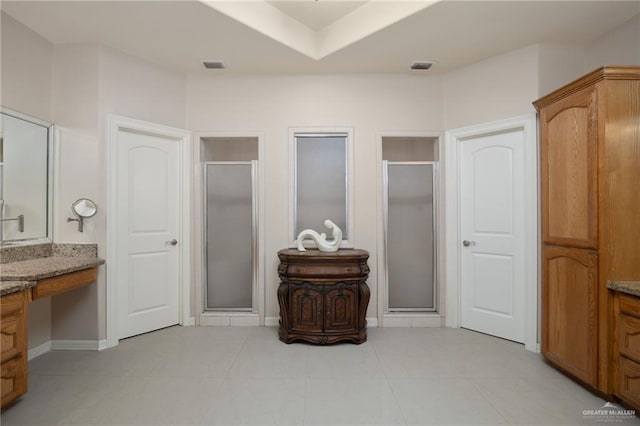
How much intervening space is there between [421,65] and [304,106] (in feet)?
4.36

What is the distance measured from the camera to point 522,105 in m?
2.98

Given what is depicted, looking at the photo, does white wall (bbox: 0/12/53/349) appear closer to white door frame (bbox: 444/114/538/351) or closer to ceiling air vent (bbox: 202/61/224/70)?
ceiling air vent (bbox: 202/61/224/70)

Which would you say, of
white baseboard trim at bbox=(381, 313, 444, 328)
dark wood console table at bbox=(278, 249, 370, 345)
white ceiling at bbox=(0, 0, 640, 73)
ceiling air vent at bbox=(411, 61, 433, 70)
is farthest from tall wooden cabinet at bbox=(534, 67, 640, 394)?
dark wood console table at bbox=(278, 249, 370, 345)

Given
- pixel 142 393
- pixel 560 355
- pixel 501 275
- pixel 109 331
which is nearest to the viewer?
pixel 142 393

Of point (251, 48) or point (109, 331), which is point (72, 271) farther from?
point (251, 48)

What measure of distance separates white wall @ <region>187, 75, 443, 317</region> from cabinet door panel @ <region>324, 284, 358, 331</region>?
1090 millimetres

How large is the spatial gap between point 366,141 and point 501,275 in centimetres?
199

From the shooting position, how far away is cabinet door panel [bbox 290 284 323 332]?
3.01 metres

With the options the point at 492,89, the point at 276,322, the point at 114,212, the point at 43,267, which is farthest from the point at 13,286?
the point at 492,89

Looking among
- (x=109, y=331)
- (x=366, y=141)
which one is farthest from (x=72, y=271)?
(x=366, y=141)

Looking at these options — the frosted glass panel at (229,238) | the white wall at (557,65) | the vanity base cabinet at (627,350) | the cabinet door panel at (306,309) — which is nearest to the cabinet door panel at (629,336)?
the vanity base cabinet at (627,350)

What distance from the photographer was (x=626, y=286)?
1.99 m

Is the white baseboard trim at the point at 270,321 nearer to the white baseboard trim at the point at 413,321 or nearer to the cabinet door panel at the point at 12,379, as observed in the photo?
the white baseboard trim at the point at 413,321

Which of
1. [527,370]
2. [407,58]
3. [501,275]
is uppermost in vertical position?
[407,58]
